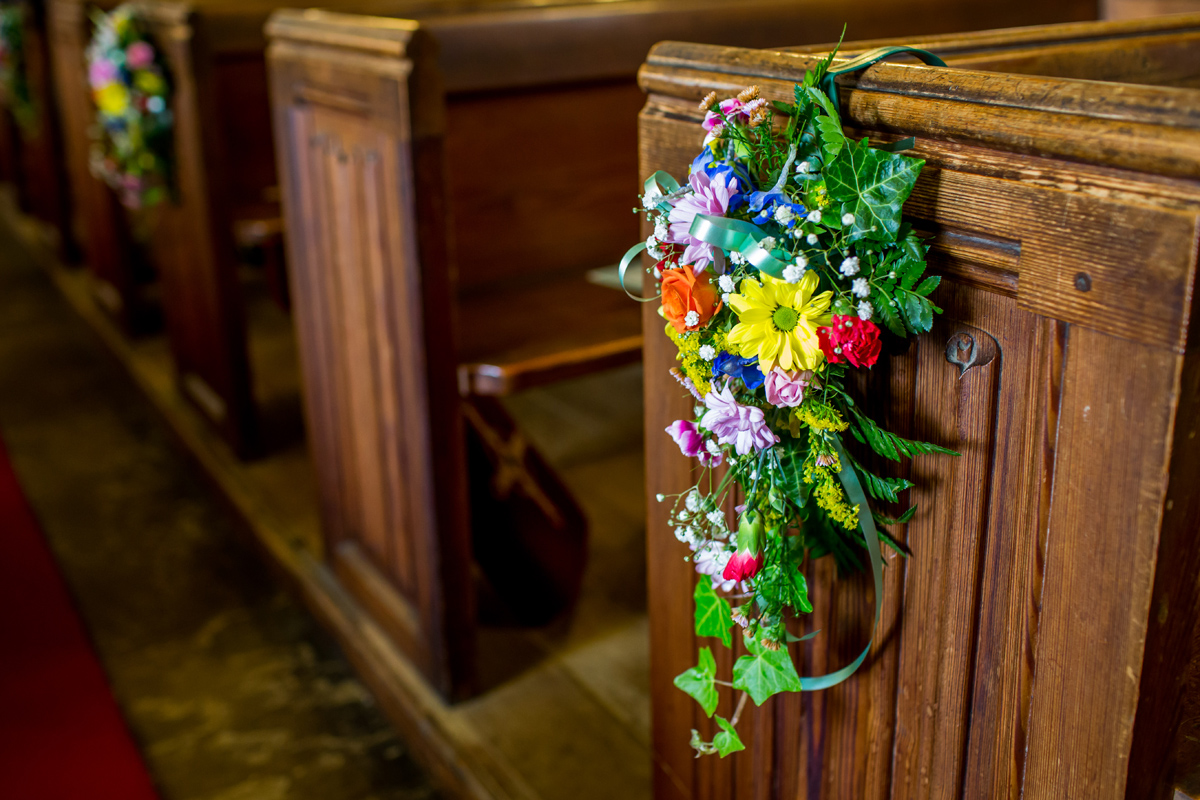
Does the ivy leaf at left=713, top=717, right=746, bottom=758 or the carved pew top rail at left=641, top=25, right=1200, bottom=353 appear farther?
the ivy leaf at left=713, top=717, right=746, bottom=758

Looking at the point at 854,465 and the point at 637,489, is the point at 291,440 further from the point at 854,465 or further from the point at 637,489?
the point at 854,465

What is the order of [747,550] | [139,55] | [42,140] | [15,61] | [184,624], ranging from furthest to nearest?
1. [42,140]
2. [15,61]
3. [139,55]
4. [184,624]
5. [747,550]

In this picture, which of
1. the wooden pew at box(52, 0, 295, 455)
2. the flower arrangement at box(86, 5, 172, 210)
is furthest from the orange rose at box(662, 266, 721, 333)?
the flower arrangement at box(86, 5, 172, 210)

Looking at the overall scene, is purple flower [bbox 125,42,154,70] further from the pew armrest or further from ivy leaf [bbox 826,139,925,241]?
ivy leaf [bbox 826,139,925,241]

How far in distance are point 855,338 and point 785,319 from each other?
0.06 meters

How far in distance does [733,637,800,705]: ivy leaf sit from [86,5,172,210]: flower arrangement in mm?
2580

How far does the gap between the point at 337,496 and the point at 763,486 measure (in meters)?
1.59

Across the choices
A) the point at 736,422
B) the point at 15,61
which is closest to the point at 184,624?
the point at 736,422

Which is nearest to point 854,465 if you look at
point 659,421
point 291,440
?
point 659,421

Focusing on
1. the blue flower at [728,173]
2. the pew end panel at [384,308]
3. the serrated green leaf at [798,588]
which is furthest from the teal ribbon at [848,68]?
the pew end panel at [384,308]

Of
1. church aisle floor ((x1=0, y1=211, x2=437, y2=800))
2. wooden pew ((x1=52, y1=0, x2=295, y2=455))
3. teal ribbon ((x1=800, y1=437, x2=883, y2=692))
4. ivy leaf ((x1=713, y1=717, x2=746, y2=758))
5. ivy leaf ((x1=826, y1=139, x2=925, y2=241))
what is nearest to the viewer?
ivy leaf ((x1=826, y1=139, x2=925, y2=241))

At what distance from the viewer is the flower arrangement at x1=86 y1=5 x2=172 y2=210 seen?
9.62 ft

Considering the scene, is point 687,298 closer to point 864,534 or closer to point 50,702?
point 864,534

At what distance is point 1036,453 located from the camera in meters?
0.85
